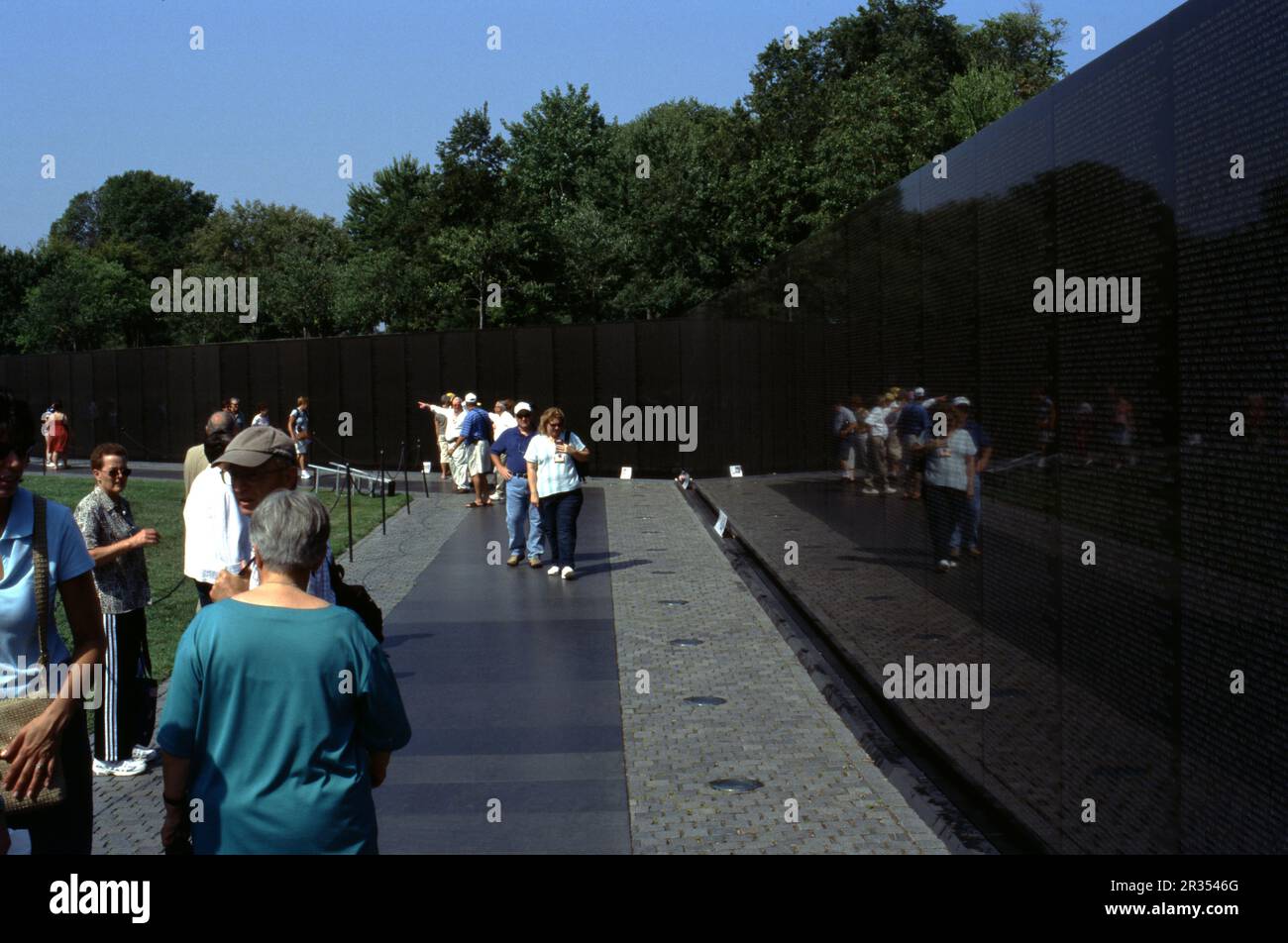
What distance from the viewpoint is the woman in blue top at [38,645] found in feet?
14.3

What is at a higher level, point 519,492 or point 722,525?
point 519,492

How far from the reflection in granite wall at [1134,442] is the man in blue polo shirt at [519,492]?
9091mm

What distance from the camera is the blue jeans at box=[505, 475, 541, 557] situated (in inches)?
695

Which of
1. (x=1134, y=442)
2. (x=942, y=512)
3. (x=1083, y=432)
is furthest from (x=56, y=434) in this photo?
(x=1134, y=442)

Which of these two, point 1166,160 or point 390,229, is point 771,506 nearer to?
point 1166,160

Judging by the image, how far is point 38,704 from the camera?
4402mm

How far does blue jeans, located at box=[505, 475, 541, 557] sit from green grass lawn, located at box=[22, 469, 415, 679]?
224cm

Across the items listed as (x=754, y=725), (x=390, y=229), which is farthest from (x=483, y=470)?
(x=390, y=229)

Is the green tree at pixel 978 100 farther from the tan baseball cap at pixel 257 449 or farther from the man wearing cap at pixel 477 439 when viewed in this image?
the tan baseball cap at pixel 257 449

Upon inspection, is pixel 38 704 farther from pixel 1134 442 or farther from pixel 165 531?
pixel 165 531

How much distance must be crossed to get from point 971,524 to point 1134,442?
108 inches

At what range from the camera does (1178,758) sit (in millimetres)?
5043

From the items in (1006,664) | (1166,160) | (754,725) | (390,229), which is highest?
(390,229)
